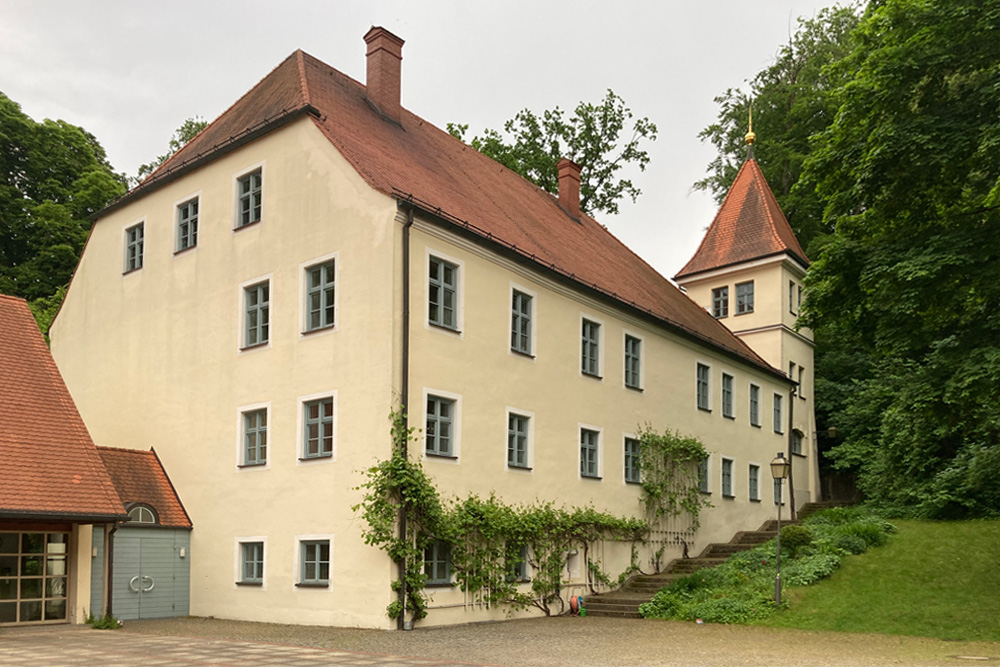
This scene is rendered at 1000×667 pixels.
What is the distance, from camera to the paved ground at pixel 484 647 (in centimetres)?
1227

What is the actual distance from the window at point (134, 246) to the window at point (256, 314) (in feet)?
14.9

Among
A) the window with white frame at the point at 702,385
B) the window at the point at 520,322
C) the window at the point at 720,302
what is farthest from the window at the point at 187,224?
the window at the point at 720,302

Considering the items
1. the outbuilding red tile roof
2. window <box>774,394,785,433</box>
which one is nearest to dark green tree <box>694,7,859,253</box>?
the outbuilding red tile roof

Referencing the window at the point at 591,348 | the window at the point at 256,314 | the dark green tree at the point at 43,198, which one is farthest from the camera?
the dark green tree at the point at 43,198

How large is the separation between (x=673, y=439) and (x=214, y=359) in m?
11.6

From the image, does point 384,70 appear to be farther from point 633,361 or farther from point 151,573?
point 151,573

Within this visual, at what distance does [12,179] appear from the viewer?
3844cm

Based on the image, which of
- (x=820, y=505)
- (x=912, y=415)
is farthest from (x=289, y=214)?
(x=820, y=505)

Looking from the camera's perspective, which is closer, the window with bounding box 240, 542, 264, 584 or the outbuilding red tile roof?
the window with bounding box 240, 542, 264, 584

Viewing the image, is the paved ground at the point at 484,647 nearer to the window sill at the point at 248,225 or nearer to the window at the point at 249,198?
the window sill at the point at 248,225

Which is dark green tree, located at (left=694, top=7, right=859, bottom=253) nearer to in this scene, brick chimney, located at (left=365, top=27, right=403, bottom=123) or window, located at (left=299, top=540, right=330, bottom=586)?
brick chimney, located at (left=365, top=27, right=403, bottom=123)

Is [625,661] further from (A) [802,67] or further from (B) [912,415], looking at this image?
(A) [802,67]

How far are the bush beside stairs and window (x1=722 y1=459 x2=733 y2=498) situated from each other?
1.23 metres

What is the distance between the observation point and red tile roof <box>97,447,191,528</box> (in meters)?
19.7
